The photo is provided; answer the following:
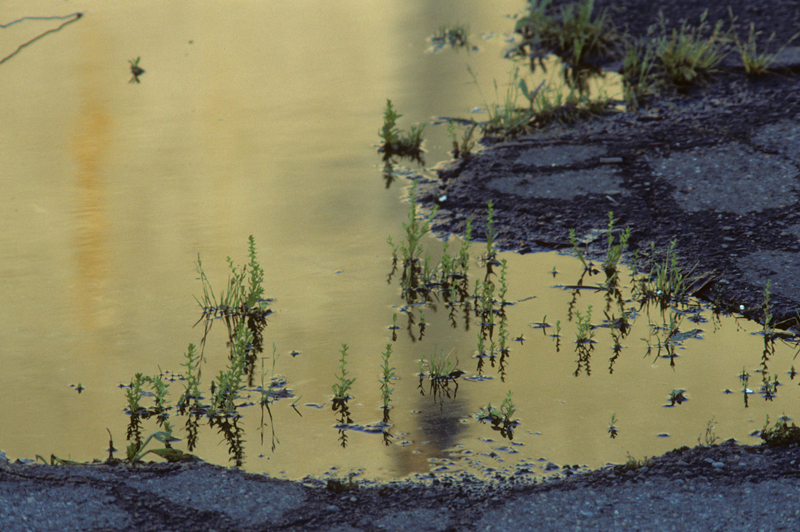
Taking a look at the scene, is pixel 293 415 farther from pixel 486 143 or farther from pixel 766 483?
pixel 486 143

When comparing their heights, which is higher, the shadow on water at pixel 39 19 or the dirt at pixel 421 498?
the shadow on water at pixel 39 19

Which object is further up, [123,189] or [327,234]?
[123,189]

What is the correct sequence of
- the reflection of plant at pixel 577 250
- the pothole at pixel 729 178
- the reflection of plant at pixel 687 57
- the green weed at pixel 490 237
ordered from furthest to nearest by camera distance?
1. the reflection of plant at pixel 687 57
2. the pothole at pixel 729 178
3. the green weed at pixel 490 237
4. the reflection of plant at pixel 577 250

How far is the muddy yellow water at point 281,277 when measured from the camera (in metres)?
2.94

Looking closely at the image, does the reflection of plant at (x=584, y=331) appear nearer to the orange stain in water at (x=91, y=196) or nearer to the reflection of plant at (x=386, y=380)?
the reflection of plant at (x=386, y=380)

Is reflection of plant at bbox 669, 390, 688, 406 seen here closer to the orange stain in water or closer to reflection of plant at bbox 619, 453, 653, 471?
reflection of plant at bbox 619, 453, 653, 471

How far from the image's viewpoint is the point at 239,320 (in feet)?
11.9

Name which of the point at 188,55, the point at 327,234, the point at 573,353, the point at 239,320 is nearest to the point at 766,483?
the point at 573,353

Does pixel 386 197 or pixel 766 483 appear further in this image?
pixel 386 197

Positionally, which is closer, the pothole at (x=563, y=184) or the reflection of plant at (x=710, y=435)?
the reflection of plant at (x=710, y=435)

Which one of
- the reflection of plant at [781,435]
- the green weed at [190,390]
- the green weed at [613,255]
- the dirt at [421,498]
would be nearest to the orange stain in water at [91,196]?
the green weed at [190,390]

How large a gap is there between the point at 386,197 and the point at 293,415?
2.00 metres

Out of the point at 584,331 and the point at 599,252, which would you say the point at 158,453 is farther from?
the point at 599,252

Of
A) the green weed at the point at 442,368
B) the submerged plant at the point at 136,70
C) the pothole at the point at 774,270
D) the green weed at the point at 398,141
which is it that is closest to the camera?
the green weed at the point at 442,368
